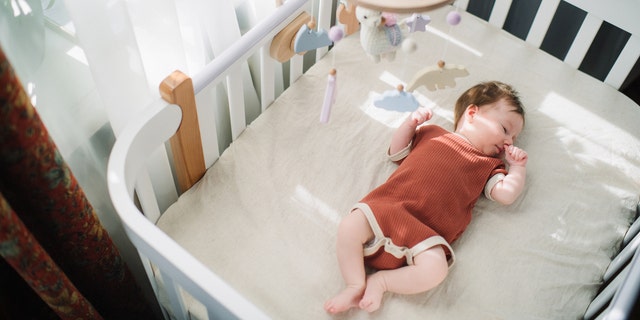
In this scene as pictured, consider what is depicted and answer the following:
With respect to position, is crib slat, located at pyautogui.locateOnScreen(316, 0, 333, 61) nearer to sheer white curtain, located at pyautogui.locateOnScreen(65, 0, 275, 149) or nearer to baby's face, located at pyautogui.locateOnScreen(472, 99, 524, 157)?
sheer white curtain, located at pyautogui.locateOnScreen(65, 0, 275, 149)

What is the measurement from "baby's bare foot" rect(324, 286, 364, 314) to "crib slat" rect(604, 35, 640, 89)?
991 millimetres

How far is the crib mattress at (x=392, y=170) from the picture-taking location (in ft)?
3.86

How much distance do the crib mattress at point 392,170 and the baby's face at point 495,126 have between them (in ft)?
0.31

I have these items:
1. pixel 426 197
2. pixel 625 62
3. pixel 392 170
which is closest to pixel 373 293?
pixel 426 197

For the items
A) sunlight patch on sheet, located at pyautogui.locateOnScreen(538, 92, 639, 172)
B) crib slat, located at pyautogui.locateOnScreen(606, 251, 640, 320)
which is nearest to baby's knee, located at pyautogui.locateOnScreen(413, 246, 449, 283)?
crib slat, located at pyautogui.locateOnScreen(606, 251, 640, 320)

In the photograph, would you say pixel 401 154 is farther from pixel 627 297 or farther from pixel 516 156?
pixel 627 297

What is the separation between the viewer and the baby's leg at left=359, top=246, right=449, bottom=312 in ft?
3.74

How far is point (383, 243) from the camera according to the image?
1.18 metres

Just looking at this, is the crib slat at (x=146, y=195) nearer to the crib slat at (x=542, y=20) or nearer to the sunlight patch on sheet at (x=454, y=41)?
the sunlight patch on sheet at (x=454, y=41)

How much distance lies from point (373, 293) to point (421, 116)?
0.47 metres

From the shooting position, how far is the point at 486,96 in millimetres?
1416

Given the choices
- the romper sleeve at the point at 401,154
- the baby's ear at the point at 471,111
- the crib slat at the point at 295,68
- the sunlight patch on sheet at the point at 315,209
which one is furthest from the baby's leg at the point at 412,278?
the crib slat at the point at 295,68

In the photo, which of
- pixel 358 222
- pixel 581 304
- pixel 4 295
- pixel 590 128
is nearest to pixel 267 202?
pixel 358 222

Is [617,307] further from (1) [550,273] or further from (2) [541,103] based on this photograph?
(2) [541,103]
